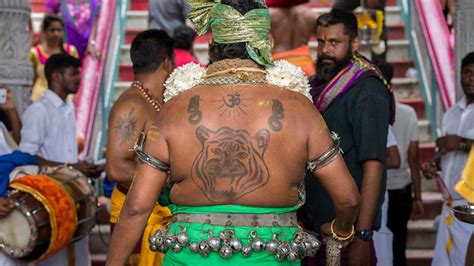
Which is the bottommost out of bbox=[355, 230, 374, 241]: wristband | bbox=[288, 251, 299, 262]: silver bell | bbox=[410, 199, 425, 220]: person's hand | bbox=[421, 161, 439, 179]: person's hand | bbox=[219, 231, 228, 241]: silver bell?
bbox=[410, 199, 425, 220]: person's hand

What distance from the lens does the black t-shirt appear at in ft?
19.5

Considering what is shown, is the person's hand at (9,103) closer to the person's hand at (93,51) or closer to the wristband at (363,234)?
the wristband at (363,234)

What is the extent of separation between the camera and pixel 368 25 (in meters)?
11.9

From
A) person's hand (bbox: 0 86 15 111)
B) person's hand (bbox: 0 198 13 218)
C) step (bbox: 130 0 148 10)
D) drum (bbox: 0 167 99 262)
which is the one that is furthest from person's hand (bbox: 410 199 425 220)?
step (bbox: 130 0 148 10)

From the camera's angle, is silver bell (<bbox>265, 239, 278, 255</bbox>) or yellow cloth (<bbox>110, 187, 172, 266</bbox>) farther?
yellow cloth (<bbox>110, 187, 172, 266</bbox>)

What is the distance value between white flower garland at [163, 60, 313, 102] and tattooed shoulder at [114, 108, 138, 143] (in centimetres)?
177

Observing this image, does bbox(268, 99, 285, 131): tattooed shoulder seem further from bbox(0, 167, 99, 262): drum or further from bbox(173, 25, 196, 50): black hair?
bbox(173, 25, 196, 50): black hair

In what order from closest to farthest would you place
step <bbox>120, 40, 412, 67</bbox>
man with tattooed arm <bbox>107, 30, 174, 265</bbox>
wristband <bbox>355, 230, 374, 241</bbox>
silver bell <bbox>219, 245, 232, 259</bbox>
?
silver bell <bbox>219, 245, 232, 259</bbox> < wristband <bbox>355, 230, 374, 241</bbox> < man with tattooed arm <bbox>107, 30, 174, 265</bbox> < step <bbox>120, 40, 412, 67</bbox>

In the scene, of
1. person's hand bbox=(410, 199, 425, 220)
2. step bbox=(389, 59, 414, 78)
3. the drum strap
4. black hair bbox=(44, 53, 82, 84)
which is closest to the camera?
the drum strap

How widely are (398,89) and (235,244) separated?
8.20 meters

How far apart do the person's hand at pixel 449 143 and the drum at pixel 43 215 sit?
9.31 ft

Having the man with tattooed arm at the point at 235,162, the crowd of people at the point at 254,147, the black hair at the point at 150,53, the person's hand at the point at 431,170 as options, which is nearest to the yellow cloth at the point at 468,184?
the crowd of people at the point at 254,147

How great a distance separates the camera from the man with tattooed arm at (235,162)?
4531 millimetres

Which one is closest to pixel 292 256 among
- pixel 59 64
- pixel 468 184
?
pixel 468 184
